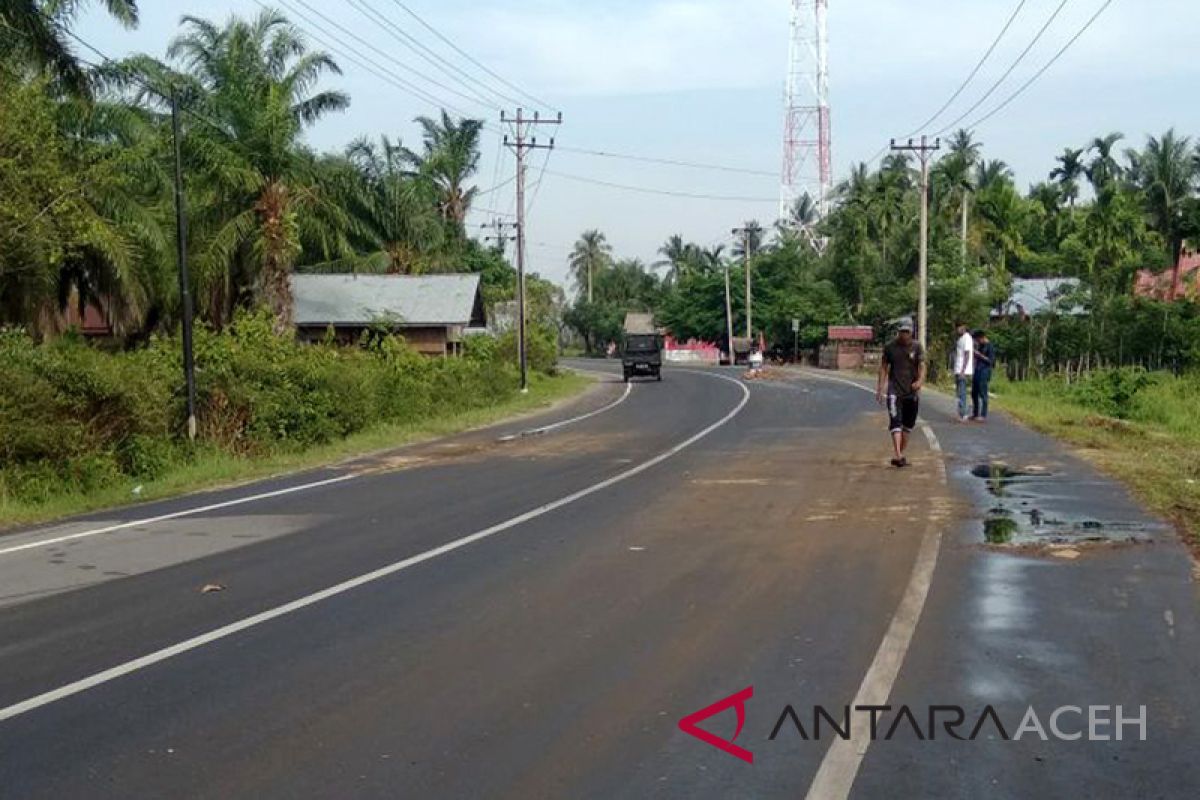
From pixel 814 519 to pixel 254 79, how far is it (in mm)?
29498

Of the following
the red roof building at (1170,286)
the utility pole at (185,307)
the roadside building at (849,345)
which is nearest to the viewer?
the utility pole at (185,307)

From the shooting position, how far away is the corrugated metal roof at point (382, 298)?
4550cm

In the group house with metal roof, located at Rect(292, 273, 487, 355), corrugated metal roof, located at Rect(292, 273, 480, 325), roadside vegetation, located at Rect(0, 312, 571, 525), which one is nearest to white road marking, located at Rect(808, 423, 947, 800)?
roadside vegetation, located at Rect(0, 312, 571, 525)

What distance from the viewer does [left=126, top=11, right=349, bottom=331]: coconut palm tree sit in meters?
36.1

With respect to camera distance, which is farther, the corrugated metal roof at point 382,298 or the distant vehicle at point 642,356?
the distant vehicle at point 642,356

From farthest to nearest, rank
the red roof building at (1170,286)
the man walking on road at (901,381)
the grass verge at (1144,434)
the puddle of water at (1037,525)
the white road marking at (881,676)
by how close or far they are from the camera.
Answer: the red roof building at (1170,286) < the man walking on road at (901,381) < the grass verge at (1144,434) < the puddle of water at (1037,525) < the white road marking at (881,676)

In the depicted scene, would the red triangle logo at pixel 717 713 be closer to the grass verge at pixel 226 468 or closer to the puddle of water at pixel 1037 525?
the puddle of water at pixel 1037 525

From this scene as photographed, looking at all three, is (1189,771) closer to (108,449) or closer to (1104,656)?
(1104,656)

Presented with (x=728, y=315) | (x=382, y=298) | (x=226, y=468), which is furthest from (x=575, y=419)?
(x=728, y=315)

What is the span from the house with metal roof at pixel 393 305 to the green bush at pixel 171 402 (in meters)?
11.7

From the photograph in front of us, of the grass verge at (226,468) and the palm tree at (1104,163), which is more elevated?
the palm tree at (1104,163)

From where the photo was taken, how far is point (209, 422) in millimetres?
21922

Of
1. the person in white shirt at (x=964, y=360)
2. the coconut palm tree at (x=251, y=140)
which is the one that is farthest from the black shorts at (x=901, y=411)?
the coconut palm tree at (x=251, y=140)

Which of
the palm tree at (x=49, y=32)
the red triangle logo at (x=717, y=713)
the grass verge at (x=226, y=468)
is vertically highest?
the palm tree at (x=49, y=32)
